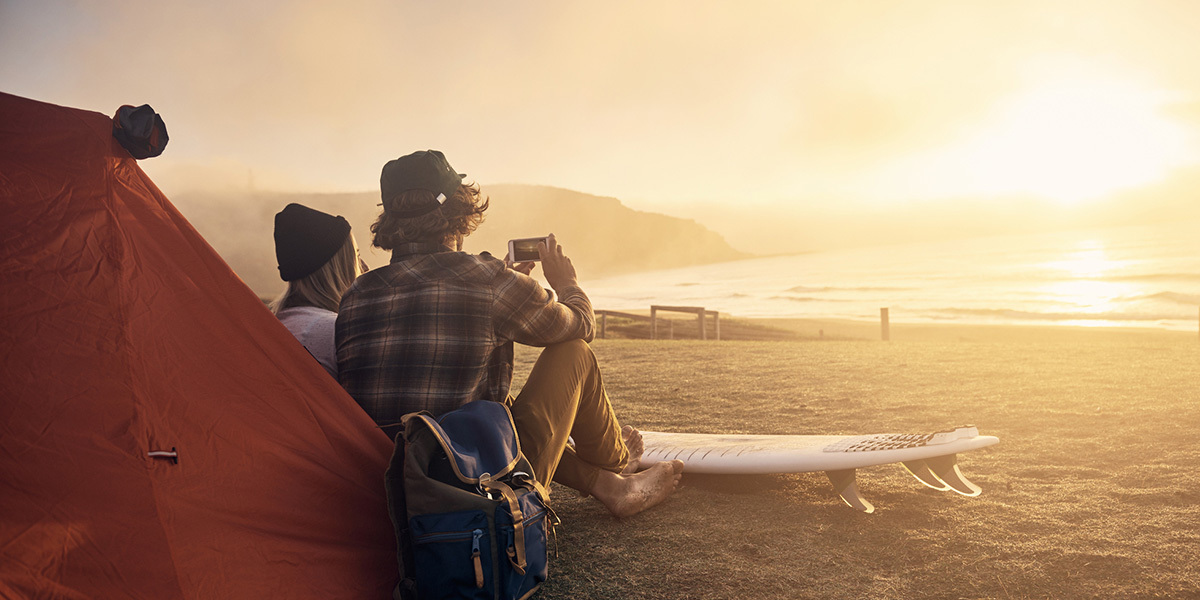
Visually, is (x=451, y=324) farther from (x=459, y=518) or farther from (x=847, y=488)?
(x=847, y=488)

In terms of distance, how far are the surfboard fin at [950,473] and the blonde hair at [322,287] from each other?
2.26 metres

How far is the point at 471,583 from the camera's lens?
5.41 ft

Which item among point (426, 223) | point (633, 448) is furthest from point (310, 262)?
point (633, 448)

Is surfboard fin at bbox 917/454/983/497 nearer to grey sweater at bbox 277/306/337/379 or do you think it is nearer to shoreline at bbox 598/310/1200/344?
grey sweater at bbox 277/306/337/379

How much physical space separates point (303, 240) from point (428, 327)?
0.67 metres

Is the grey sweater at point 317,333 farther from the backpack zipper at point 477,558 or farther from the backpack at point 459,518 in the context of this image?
the backpack zipper at point 477,558

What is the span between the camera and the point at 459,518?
165 centimetres

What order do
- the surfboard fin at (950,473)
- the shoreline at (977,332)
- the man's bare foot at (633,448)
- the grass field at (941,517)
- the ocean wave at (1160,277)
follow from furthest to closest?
the ocean wave at (1160,277) → the shoreline at (977,332) → the man's bare foot at (633,448) → the surfboard fin at (950,473) → the grass field at (941,517)

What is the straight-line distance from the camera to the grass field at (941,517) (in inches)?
79.9

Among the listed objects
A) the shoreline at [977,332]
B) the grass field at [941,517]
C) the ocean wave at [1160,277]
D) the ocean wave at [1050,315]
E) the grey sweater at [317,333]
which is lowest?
the shoreline at [977,332]

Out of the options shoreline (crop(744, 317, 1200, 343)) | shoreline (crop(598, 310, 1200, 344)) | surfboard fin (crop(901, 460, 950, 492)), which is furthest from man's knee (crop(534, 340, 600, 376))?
shoreline (crop(744, 317, 1200, 343))

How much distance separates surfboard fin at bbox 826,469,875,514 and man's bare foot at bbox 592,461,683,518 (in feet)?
1.94

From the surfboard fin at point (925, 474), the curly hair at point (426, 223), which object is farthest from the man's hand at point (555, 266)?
the surfboard fin at point (925, 474)

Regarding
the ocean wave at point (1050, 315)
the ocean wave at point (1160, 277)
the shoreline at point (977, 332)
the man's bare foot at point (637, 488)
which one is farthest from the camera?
the ocean wave at point (1160, 277)
